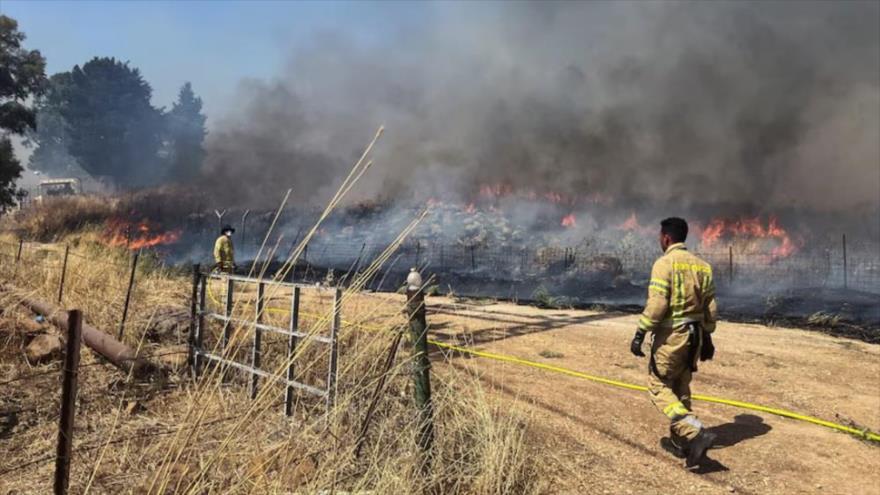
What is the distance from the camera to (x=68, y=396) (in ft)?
6.73

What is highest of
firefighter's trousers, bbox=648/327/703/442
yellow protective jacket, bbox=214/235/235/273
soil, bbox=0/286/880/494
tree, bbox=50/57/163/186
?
tree, bbox=50/57/163/186

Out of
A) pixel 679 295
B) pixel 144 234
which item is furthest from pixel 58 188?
pixel 679 295

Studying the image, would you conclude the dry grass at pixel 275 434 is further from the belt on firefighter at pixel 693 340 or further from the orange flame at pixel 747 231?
the orange flame at pixel 747 231

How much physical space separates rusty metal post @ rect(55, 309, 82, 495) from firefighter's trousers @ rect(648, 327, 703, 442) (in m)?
3.64

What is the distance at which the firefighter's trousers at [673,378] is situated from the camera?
389cm

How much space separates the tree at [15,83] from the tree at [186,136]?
50.0ft

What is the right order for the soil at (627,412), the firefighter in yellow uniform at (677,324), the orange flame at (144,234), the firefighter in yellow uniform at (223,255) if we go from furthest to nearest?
1. the orange flame at (144,234)
2. the firefighter in yellow uniform at (223,255)
3. the firefighter in yellow uniform at (677,324)
4. the soil at (627,412)

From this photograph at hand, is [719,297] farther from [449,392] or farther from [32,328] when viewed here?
[32,328]

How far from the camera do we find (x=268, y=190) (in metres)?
32.3

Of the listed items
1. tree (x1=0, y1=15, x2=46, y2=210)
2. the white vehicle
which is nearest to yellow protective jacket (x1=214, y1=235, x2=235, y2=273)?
tree (x1=0, y1=15, x2=46, y2=210)

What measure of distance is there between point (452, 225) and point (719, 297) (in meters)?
12.1

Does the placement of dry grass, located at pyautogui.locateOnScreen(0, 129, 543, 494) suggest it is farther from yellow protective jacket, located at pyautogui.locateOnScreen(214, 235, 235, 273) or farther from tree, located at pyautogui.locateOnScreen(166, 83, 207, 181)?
tree, located at pyautogui.locateOnScreen(166, 83, 207, 181)

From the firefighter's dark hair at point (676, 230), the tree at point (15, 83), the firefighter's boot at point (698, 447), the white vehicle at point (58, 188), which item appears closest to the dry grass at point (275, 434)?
the firefighter's boot at point (698, 447)

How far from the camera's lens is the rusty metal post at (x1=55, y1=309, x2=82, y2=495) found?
6.51 ft
